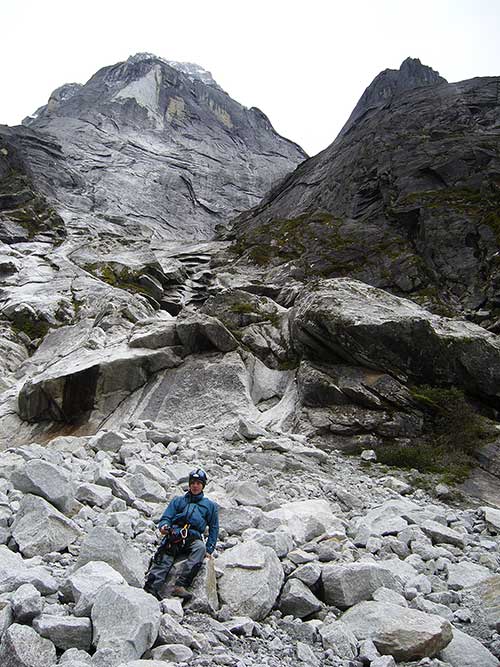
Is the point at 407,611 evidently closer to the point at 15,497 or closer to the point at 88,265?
the point at 15,497

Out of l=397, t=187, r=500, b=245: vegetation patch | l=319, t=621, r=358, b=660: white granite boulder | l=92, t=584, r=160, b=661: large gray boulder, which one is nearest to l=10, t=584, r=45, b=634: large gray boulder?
l=92, t=584, r=160, b=661: large gray boulder

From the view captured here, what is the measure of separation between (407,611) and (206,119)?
597 feet

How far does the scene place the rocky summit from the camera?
5547mm

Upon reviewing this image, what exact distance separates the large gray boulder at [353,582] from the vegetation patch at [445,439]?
8.47m

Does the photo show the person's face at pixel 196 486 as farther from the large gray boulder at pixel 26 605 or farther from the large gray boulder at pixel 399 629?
the large gray boulder at pixel 26 605

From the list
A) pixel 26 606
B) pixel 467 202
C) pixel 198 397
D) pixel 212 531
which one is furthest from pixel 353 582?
pixel 467 202

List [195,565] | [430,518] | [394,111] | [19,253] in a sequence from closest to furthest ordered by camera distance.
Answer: [195,565] → [430,518] → [19,253] → [394,111]

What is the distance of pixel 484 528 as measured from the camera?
11.0 m

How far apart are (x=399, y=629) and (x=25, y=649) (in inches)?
159

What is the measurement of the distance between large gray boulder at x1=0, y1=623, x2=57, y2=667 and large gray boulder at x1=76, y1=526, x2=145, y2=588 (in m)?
1.67

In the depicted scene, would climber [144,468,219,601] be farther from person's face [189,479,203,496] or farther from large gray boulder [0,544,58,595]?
large gray boulder [0,544,58,595]

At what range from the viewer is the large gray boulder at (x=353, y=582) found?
6512mm

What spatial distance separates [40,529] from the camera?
675cm

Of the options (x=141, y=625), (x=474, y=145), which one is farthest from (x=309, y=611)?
(x=474, y=145)
